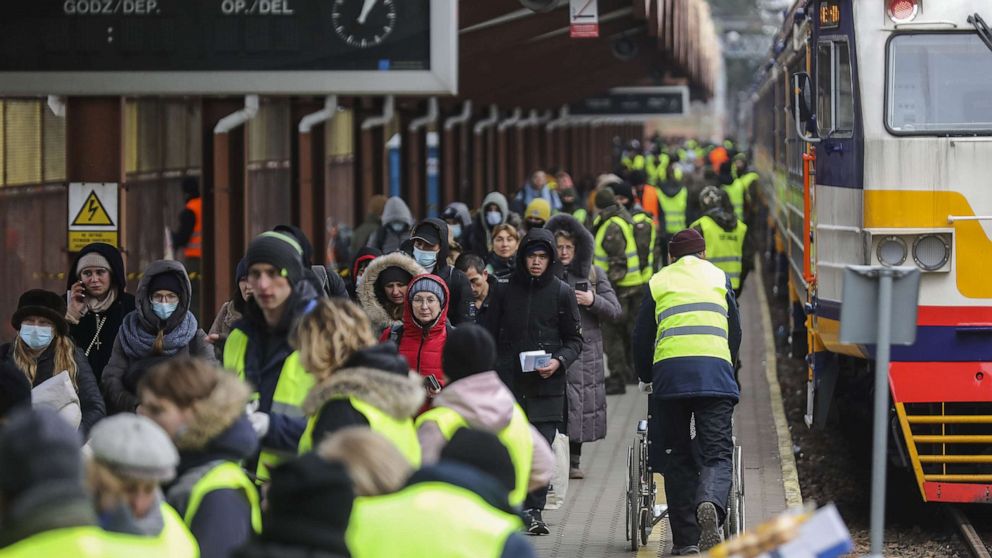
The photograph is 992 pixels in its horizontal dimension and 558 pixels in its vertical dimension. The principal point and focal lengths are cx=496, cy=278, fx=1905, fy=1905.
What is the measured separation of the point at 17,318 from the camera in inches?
316

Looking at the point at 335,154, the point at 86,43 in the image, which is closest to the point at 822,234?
the point at 86,43

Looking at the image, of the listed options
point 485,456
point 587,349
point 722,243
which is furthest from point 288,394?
point 722,243

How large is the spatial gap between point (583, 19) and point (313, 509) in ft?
39.8

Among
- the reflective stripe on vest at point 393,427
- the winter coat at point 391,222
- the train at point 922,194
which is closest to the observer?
the reflective stripe on vest at point 393,427

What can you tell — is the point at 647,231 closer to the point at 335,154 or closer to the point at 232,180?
the point at 232,180

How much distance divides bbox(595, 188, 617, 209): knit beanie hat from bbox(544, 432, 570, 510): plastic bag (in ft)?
16.9

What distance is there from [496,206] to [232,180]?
2.37 metres

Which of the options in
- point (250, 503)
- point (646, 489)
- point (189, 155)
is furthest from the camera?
point (189, 155)

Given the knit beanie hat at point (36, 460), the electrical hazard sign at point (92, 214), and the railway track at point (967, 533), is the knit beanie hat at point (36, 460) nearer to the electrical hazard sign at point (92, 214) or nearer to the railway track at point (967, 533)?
the railway track at point (967, 533)

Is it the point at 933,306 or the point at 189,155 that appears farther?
the point at 189,155

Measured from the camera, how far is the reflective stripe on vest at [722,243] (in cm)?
1600

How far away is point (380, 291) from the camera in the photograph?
31.1 ft

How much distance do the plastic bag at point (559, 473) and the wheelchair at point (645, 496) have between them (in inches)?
13.6

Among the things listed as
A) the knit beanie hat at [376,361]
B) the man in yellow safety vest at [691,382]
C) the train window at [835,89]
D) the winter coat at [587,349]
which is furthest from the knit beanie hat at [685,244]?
the knit beanie hat at [376,361]
